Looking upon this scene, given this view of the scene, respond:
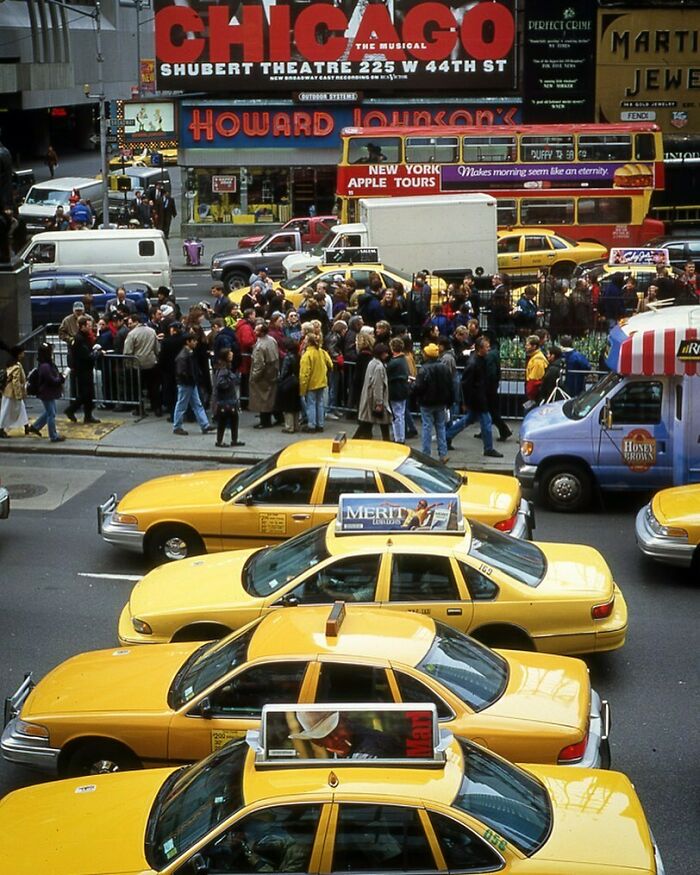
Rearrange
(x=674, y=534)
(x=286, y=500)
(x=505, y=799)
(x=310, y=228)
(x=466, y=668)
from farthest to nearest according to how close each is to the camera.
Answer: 1. (x=310, y=228)
2. (x=286, y=500)
3. (x=674, y=534)
4. (x=466, y=668)
5. (x=505, y=799)

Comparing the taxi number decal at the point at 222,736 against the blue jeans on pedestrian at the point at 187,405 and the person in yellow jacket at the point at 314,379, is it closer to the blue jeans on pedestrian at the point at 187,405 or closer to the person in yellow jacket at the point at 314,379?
the person in yellow jacket at the point at 314,379

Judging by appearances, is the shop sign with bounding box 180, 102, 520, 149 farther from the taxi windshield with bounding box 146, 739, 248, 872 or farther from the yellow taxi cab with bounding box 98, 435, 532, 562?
the taxi windshield with bounding box 146, 739, 248, 872

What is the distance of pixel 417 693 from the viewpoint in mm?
8180

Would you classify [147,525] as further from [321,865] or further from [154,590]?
[321,865]

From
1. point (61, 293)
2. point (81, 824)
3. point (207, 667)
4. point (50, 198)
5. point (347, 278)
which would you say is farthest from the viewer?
point (50, 198)

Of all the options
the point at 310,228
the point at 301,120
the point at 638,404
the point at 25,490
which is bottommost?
the point at 25,490

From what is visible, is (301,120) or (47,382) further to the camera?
(301,120)

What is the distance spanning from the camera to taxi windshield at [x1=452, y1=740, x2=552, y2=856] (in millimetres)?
6438

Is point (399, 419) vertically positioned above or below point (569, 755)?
above

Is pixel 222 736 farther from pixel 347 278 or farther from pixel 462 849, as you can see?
pixel 347 278

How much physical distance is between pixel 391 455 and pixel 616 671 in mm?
3262

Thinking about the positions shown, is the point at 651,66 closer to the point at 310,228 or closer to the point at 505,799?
the point at 310,228

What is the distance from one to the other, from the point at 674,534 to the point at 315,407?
7.42 metres

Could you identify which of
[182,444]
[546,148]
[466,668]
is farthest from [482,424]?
[546,148]
